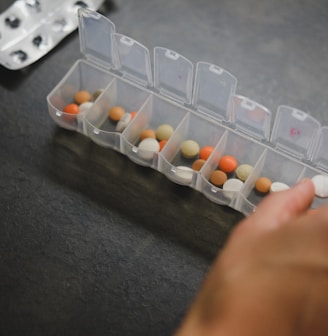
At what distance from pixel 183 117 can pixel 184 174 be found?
0.37ft

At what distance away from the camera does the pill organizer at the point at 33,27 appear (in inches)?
47.2

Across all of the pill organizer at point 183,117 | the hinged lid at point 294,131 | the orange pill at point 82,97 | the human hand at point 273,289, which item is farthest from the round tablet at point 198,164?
the human hand at point 273,289

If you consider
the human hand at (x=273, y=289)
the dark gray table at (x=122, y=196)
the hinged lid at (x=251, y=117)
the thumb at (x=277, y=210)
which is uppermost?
the human hand at (x=273, y=289)

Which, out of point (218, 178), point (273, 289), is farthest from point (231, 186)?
point (273, 289)

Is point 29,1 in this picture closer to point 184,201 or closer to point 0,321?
point 184,201

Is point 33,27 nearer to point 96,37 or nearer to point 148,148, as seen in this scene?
point 96,37

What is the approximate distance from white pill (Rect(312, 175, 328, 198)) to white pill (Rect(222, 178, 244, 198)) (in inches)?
4.3

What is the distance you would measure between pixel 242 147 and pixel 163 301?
0.92ft

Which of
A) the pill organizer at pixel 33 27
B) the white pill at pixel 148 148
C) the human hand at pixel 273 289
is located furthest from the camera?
the pill organizer at pixel 33 27

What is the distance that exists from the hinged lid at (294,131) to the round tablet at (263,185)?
6cm

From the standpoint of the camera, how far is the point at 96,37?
1115 millimetres

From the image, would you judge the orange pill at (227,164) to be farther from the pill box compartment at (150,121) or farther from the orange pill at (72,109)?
the orange pill at (72,109)

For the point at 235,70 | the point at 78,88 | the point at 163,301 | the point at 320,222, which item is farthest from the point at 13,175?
the point at 320,222

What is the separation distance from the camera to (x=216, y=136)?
1095 millimetres
